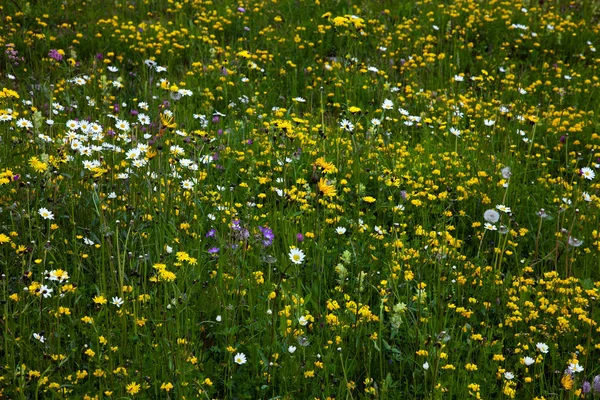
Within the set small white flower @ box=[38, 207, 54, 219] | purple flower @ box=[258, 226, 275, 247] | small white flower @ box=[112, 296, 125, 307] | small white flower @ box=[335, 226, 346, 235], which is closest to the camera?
small white flower @ box=[112, 296, 125, 307]

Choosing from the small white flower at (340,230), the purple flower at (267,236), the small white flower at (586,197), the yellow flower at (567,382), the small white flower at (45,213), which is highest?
the small white flower at (45,213)

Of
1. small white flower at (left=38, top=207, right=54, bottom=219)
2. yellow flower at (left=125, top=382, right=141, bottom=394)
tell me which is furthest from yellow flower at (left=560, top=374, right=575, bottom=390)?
small white flower at (left=38, top=207, right=54, bottom=219)

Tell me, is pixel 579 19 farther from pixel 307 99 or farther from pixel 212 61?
pixel 212 61

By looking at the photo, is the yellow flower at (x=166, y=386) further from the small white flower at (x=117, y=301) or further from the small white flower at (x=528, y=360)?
the small white flower at (x=528, y=360)

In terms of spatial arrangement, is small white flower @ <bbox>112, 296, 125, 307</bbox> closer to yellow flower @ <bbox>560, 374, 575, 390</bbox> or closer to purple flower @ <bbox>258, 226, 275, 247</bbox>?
purple flower @ <bbox>258, 226, 275, 247</bbox>

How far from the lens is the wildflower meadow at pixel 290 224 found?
2.51 meters

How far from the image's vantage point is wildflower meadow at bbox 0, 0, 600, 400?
2506mm

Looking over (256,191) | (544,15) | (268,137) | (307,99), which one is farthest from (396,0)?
(256,191)

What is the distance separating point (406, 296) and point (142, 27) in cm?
415

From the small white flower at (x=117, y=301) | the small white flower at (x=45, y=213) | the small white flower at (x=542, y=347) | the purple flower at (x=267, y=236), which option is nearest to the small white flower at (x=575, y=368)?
the small white flower at (x=542, y=347)

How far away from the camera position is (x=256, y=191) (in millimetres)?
3854

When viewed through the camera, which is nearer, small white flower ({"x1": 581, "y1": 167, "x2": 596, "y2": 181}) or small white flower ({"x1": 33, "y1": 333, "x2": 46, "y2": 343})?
small white flower ({"x1": 33, "y1": 333, "x2": 46, "y2": 343})

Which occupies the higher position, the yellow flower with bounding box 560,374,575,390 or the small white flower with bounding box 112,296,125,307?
the small white flower with bounding box 112,296,125,307

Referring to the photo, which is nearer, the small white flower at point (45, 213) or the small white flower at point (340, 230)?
the small white flower at point (45, 213)
